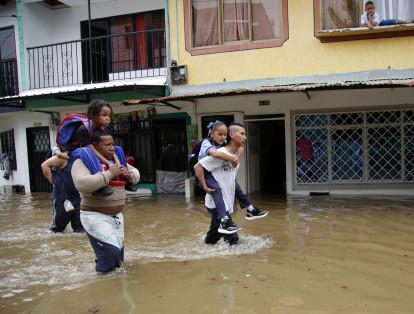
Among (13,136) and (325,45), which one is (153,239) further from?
(13,136)

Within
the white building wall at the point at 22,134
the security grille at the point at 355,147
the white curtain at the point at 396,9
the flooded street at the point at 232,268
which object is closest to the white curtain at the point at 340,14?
the white curtain at the point at 396,9

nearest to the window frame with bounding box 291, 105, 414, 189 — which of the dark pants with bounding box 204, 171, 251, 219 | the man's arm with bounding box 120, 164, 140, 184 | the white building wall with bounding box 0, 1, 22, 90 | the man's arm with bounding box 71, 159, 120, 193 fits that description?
the dark pants with bounding box 204, 171, 251, 219

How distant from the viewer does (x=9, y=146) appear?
15.2 metres

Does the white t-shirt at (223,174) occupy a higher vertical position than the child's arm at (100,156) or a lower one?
lower

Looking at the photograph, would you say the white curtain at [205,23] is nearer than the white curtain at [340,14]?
No

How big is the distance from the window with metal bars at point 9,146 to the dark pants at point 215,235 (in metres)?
11.3

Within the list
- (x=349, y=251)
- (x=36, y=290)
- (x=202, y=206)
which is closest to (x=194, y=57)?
(x=202, y=206)

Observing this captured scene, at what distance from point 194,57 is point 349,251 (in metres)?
7.12

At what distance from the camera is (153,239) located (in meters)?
6.36

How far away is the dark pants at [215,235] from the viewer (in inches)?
207

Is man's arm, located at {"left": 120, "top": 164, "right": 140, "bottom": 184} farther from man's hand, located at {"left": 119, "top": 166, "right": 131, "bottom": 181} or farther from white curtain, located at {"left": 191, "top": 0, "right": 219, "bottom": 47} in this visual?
white curtain, located at {"left": 191, "top": 0, "right": 219, "bottom": 47}

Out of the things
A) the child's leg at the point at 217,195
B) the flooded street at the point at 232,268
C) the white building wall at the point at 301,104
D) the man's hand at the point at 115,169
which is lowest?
the flooded street at the point at 232,268

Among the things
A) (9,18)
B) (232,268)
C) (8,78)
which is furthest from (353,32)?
(8,78)

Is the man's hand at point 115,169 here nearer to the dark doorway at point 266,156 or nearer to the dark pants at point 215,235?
the dark pants at point 215,235
